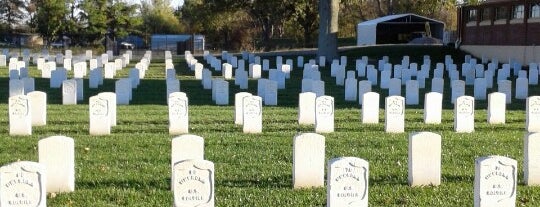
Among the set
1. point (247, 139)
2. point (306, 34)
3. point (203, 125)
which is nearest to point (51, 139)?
point (247, 139)

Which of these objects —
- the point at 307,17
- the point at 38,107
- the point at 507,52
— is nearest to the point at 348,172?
the point at 38,107

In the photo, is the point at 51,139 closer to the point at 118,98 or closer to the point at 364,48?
the point at 118,98

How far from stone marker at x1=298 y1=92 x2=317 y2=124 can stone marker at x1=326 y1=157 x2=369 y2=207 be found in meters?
7.27

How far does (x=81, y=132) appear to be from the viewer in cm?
1323

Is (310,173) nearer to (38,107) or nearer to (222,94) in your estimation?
(38,107)

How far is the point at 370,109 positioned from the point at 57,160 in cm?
748

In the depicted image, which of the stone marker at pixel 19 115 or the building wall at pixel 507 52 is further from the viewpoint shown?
the building wall at pixel 507 52

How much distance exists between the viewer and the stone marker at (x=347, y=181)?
704 cm

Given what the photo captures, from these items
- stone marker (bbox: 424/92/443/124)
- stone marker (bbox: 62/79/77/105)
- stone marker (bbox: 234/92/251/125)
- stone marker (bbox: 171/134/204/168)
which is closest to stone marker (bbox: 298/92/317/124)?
stone marker (bbox: 234/92/251/125)

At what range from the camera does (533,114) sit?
13.7m

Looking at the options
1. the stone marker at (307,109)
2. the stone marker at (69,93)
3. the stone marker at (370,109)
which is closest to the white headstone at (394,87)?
the stone marker at (370,109)

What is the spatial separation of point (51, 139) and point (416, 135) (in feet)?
12.1

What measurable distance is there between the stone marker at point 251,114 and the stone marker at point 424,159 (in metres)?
4.59

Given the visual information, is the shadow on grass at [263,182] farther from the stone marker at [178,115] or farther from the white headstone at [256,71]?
the white headstone at [256,71]
